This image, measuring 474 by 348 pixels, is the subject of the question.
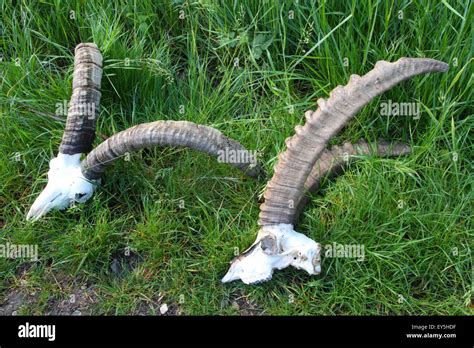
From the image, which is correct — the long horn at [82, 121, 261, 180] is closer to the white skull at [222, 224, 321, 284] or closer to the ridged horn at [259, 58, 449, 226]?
the ridged horn at [259, 58, 449, 226]

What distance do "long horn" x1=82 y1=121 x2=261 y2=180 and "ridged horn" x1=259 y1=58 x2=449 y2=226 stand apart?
38cm

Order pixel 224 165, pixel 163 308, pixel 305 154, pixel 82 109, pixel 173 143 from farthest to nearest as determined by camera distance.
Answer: pixel 224 165, pixel 82 109, pixel 163 308, pixel 173 143, pixel 305 154

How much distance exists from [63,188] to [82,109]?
60cm

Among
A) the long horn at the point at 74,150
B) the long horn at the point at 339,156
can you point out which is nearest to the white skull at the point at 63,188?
the long horn at the point at 74,150

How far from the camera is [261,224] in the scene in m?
4.37

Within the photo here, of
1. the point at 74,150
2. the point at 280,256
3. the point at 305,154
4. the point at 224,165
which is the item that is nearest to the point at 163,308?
the point at 280,256

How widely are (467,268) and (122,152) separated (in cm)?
260

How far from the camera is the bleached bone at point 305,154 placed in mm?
4246

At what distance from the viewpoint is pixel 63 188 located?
4.73 meters

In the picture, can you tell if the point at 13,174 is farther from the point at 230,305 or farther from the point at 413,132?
the point at 413,132

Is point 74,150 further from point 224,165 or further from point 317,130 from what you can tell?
point 317,130

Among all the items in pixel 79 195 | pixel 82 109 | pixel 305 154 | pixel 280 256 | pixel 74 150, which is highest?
pixel 82 109

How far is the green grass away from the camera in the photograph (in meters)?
4.53

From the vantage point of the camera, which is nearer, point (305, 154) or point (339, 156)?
point (305, 154)
